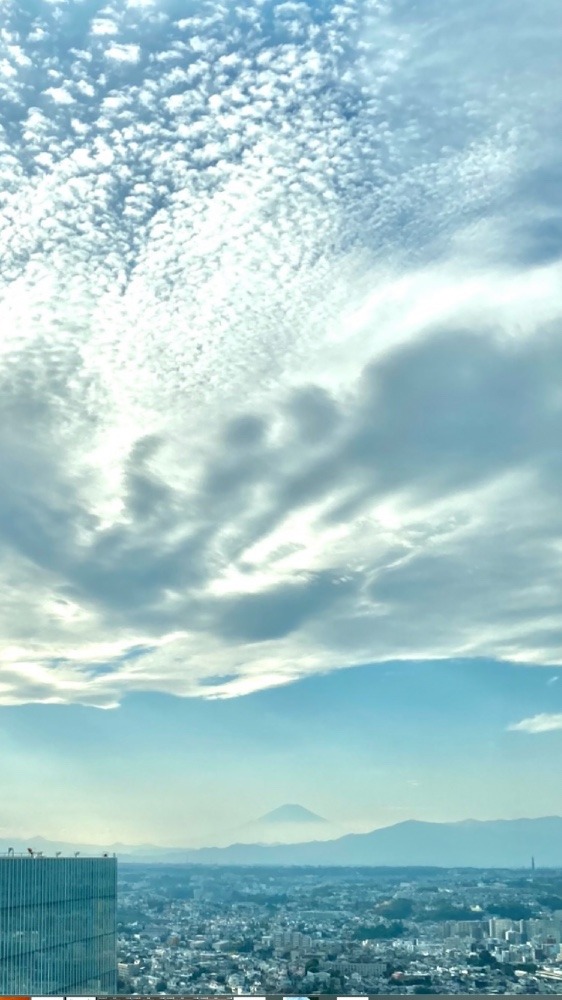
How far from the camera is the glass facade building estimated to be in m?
19.8

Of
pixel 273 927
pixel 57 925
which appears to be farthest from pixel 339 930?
pixel 57 925

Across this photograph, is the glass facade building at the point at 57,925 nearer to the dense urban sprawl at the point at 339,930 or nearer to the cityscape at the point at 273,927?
the cityscape at the point at 273,927

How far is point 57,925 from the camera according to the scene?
21.9m

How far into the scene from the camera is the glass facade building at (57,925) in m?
19.8

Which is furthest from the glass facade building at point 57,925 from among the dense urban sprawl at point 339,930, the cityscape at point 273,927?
the dense urban sprawl at point 339,930

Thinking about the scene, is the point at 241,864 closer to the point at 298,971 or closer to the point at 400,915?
the point at 400,915

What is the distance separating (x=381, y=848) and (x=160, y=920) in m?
5.69

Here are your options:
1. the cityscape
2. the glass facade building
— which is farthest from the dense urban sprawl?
the glass facade building

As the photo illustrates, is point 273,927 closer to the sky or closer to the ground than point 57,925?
closer to the sky

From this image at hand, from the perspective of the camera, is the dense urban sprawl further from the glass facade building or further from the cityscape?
the glass facade building

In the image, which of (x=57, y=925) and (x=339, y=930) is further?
(x=57, y=925)

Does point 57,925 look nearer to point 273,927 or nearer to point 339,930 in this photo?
point 273,927

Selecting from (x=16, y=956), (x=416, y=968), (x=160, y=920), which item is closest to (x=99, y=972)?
(x=16, y=956)

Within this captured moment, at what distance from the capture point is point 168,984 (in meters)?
12.9
